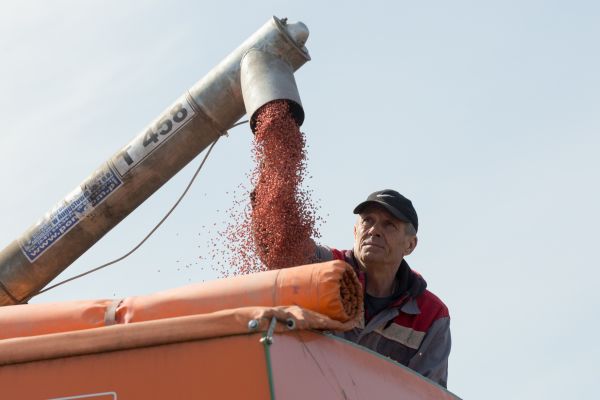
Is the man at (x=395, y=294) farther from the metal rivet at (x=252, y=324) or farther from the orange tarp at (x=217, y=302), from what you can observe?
the metal rivet at (x=252, y=324)

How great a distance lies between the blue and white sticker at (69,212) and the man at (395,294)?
211cm

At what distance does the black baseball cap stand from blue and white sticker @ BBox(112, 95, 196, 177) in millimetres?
1973

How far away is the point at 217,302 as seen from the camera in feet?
11.6

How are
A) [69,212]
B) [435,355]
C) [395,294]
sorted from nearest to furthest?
1. [435,355]
2. [395,294]
3. [69,212]

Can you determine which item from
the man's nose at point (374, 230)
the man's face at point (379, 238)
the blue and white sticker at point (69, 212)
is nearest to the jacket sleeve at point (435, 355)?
the man's face at point (379, 238)

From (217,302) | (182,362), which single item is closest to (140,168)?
(217,302)

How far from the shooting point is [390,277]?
6109mm

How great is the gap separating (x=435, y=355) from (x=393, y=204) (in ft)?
3.01

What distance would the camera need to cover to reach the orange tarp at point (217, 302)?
3.52 m

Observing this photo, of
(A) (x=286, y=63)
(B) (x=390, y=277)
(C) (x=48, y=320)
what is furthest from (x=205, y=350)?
(A) (x=286, y=63)

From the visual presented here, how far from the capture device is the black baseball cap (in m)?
6.05

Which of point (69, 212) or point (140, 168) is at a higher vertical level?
point (140, 168)

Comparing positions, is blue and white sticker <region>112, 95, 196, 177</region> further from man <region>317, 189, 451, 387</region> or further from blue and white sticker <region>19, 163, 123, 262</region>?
man <region>317, 189, 451, 387</region>

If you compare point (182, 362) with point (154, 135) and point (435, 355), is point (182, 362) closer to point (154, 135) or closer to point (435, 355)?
point (435, 355)
